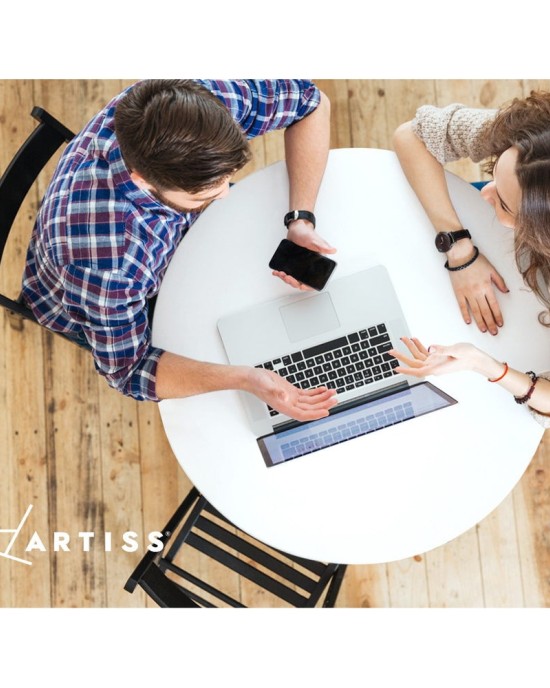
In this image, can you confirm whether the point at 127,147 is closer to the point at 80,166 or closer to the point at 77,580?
the point at 80,166

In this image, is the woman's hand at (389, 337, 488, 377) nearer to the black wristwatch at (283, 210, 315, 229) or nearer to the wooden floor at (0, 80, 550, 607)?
the black wristwatch at (283, 210, 315, 229)

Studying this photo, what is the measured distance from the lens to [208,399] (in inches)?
52.5

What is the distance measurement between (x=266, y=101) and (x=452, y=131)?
397 millimetres

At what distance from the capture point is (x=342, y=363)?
1331 mm

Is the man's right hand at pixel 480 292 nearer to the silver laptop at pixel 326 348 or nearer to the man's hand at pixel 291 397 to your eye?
the silver laptop at pixel 326 348

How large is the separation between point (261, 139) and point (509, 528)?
143 centimetres

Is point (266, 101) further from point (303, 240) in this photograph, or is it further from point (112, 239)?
point (112, 239)

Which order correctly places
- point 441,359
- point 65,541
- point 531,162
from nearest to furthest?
1. point 531,162
2. point 441,359
3. point 65,541

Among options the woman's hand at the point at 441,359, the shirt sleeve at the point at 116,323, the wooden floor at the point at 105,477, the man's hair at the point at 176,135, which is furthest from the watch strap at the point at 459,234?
the wooden floor at the point at 105,477

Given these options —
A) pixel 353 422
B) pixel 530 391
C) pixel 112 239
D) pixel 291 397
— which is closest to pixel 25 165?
pixel 112 239

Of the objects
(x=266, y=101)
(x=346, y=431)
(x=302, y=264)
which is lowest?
(x=346, y=431)

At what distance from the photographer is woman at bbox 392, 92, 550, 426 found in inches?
45.7

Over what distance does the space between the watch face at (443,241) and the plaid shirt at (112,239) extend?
0.42m

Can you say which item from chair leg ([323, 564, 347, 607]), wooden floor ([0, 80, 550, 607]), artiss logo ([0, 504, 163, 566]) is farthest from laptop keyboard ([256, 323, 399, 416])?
artiss logo ([0, 504, 163, 566])
